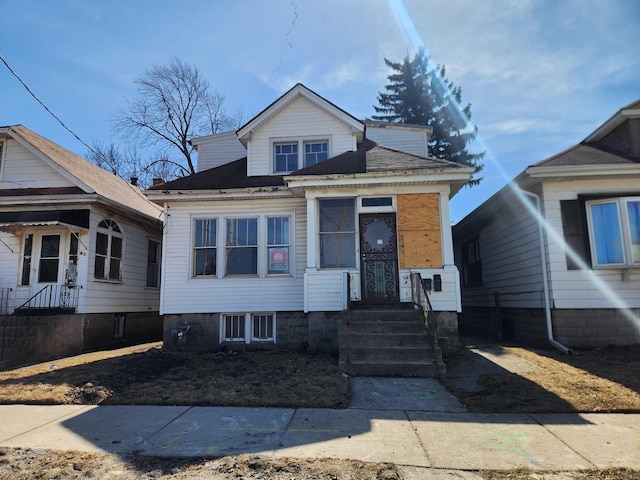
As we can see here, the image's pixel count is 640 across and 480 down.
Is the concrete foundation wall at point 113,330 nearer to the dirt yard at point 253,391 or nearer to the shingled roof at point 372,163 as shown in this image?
the dirt yard at point 253,391

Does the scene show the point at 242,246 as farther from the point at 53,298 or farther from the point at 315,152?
the point at 53,298

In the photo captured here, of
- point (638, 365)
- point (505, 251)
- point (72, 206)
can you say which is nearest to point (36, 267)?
point (72, 206)

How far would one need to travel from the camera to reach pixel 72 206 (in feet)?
37.2

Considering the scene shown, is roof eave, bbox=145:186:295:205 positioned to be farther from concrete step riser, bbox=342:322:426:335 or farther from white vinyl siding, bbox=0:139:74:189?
concrete step riser, bbox=342:322:426:335

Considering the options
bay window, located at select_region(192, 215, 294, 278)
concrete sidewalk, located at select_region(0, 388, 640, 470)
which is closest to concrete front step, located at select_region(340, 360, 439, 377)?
concrete sidewalk, located at select_region(0, 388, 640, 470)

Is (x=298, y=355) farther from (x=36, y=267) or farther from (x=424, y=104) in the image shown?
(x=424, y=104)

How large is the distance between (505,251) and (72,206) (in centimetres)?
1244

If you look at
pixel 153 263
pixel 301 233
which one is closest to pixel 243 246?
pixel 301 233

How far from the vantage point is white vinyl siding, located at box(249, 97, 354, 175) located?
1159 centimetres

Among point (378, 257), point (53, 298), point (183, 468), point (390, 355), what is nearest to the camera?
point (183, 468)

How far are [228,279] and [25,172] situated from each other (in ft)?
23.6

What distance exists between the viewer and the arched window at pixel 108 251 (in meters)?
11.8

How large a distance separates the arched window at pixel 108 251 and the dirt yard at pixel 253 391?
3001mm

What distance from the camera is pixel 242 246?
10.8 metres
